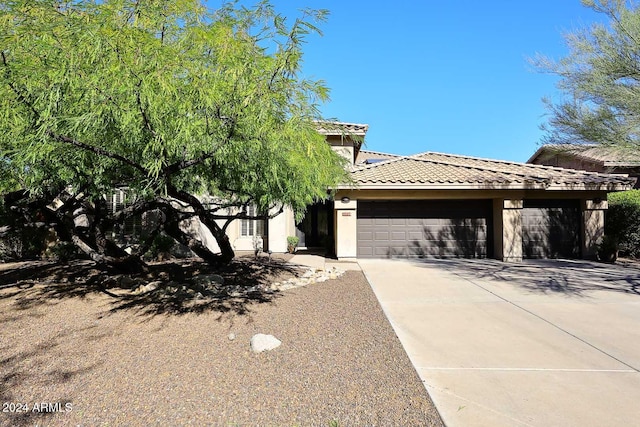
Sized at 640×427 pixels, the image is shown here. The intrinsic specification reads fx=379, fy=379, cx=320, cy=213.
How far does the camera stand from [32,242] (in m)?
14.3

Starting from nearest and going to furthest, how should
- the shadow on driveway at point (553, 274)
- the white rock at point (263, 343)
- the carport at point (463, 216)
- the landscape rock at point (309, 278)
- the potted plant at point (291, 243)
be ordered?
the white rock at point (263, 343)
the shadow on driveway at point (553, 274)
the landscape rock at point (309, 278)
the carport at point (463, 216)
the potted plant at point (291, 243)

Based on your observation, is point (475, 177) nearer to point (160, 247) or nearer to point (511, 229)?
point (511, 229)

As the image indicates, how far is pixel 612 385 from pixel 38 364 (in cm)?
630

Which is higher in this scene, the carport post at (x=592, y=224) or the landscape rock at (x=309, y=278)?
the carport post at (x=592, y=224)

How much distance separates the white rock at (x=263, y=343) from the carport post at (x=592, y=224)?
1376cm

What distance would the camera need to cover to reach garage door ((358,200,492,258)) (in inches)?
571

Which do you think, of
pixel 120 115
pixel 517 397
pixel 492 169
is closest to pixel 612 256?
pixel 492 169

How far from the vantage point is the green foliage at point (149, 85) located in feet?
11.6

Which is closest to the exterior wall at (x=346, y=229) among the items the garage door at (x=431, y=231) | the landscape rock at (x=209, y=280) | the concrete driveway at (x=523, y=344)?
the garage door at (x=431, y=231)

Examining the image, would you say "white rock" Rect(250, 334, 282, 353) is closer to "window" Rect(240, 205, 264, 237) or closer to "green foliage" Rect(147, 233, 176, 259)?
"green foliage" Rect(147, 233, 176, 259)

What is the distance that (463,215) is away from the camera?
14547mm

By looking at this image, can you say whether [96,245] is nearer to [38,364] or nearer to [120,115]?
[38,364]

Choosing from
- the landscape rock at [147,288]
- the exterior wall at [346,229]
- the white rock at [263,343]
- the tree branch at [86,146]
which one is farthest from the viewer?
the exterior wall at [346,229]

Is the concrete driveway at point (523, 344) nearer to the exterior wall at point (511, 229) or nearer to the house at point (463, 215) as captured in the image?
the exterior wall at point (511, 229)
